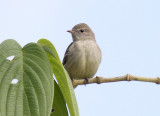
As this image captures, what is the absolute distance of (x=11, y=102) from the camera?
71.9 inches

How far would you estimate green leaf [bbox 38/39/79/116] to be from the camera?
7.20 feet

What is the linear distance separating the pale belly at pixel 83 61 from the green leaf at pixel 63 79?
4026 mm

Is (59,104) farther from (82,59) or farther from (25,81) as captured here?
(82,59)

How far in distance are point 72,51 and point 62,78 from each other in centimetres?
437

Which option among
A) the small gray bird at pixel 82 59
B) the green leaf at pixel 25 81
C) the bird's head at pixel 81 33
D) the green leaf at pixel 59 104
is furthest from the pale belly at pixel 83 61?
the green leaf at pixel 25 81

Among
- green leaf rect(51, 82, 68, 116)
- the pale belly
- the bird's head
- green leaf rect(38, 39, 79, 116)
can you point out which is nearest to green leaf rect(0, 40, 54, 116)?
green leaf rect(38, 39, 79, 116)

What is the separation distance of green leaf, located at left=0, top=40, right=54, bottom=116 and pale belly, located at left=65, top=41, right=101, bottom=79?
14.0 feet

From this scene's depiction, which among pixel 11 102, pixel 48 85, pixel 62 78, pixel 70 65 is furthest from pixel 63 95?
pixel 70 65

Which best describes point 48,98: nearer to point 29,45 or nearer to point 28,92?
point 28,92

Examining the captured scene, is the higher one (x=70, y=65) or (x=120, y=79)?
(x=120, y=79)

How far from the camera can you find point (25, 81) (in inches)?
77.4

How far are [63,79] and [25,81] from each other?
0.37 metres

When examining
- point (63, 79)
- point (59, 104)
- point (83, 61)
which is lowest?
point (83, 61)

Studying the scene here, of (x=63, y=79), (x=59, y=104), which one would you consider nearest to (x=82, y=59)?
(x=59, y=104)
